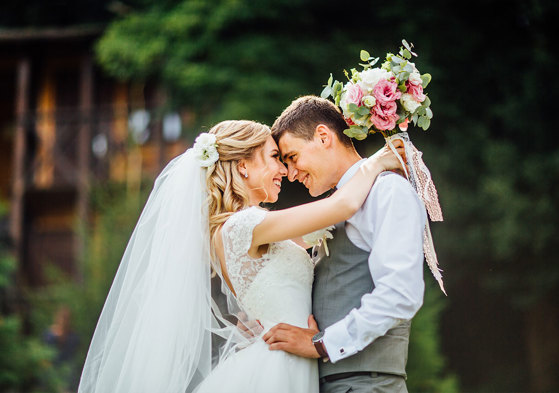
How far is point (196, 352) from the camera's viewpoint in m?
3.46

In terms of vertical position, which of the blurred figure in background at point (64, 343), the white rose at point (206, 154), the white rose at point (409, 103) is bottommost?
the blurred figure in background at point (64, 343)

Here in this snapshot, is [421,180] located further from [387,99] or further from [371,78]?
[371,78]

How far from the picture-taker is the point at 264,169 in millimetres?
3879

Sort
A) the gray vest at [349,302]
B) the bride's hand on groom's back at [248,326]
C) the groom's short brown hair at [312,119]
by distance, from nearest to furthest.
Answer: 1. the gray vest at [349,302]
2. the bride's hand on groom's back at [248,326]
3. the groom's short brown hair at [312,119]

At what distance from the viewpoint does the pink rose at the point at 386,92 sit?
342cm

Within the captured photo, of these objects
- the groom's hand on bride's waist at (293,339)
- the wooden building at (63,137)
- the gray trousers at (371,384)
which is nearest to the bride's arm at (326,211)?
the groom's hand on bride's waist at (293,339)

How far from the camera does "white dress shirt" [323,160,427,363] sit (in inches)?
120

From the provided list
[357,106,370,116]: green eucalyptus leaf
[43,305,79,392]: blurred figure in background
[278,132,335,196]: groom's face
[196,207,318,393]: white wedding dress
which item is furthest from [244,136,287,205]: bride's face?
[43,305,79,392]: blurred figure in background

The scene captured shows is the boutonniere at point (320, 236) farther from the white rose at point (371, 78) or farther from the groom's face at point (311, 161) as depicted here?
the white rose at point (371, 78)

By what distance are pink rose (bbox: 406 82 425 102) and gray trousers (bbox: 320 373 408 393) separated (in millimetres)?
1384

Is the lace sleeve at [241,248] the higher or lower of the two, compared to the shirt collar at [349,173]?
lower

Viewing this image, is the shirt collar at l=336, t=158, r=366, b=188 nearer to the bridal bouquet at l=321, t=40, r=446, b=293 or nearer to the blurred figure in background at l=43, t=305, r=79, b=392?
the bridal bouquet at l=321, t=40, r=446, b=293

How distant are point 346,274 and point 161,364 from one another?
102 centimetres

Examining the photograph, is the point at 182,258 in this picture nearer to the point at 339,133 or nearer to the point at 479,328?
the point at 339,133
